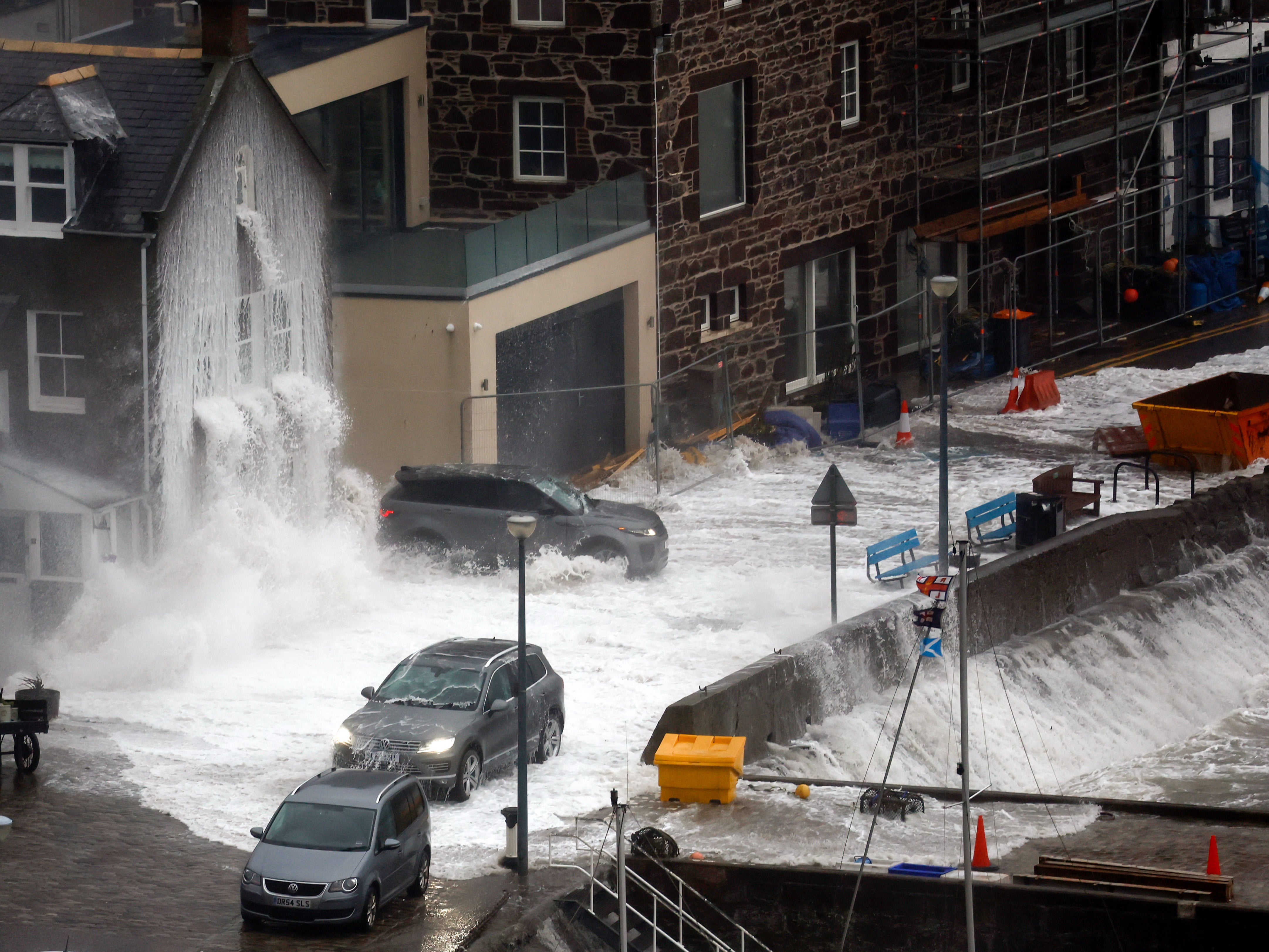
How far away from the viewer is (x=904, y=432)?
130ft

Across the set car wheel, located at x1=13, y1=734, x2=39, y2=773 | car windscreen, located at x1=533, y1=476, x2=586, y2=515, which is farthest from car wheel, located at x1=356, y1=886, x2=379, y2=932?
car windscreen, located at x1=533, y1=476, x2=586, y2=515

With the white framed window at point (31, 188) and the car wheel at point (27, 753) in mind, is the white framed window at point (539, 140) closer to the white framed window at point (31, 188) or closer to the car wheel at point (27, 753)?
the white framed window at point (31, 188)

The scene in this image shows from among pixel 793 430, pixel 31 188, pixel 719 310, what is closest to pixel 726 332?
pixel 719 310

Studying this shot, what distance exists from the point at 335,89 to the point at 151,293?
8.76 meters

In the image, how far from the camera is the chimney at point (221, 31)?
31.3 m

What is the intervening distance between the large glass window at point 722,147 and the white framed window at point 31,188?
13.1 meters

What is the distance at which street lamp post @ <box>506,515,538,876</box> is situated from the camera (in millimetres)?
21406

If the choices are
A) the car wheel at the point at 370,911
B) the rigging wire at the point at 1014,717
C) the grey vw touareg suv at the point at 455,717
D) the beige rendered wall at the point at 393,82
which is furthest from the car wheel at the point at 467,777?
the beige rendered wall at the point at 393,82

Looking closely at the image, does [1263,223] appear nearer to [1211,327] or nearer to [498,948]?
[1211,327]

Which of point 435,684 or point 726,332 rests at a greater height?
point 726,332

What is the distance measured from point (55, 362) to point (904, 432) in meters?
15.4

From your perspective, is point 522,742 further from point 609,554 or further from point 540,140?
point 540,140

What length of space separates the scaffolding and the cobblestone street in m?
24.8

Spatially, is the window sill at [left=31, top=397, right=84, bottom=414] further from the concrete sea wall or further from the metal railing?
the metal railing
